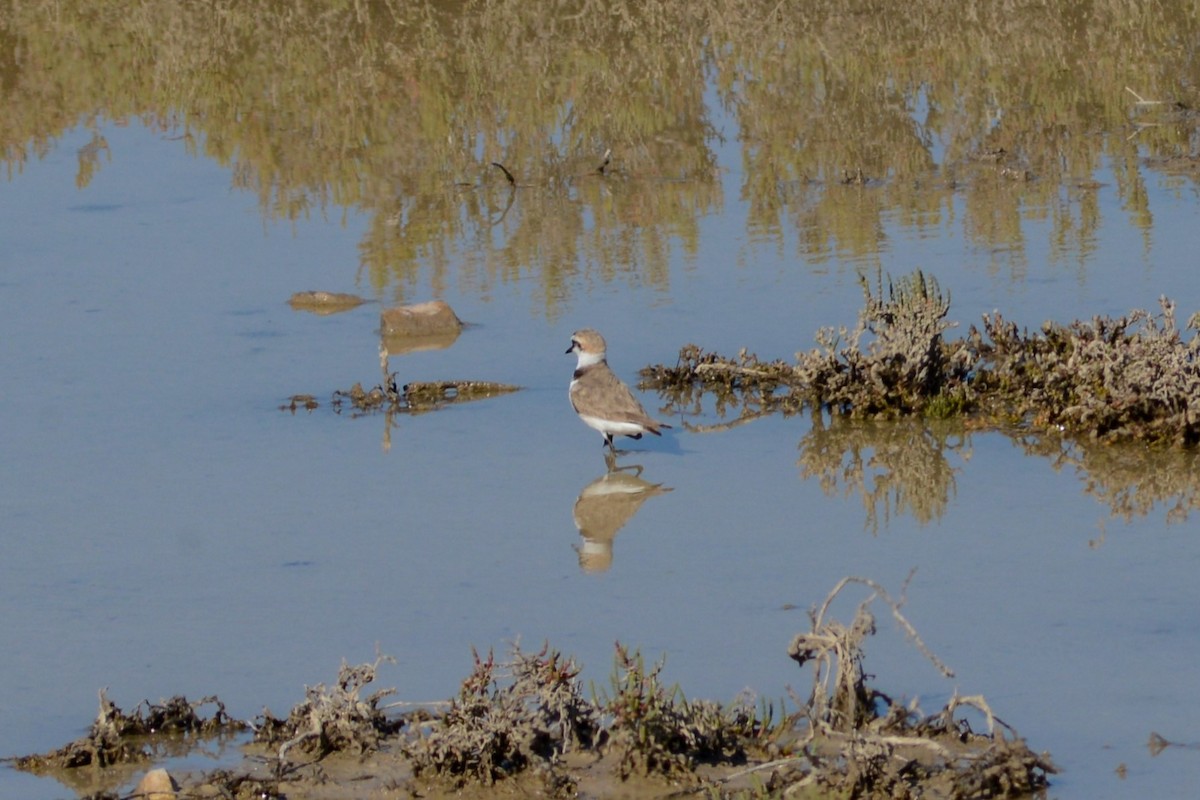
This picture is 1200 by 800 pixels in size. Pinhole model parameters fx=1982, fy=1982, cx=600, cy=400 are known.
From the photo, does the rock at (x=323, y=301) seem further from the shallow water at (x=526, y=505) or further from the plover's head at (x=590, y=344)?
the plover's head at (x=590, y=344)

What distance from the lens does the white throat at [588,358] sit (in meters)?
10.0

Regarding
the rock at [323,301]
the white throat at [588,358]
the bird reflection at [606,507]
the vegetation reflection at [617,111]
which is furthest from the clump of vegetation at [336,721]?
the rock at [323,301]

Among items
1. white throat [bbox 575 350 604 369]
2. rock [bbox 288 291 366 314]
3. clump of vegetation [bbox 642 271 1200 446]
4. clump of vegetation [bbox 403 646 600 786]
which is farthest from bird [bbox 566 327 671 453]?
clump of vegetation [bbox 403 646 600 786]

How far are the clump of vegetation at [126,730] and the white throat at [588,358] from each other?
367 centimetres

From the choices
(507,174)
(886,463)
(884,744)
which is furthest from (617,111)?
(884,744)

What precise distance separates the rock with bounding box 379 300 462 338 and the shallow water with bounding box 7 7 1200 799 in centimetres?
12

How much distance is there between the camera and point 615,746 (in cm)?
615

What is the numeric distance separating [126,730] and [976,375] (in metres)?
5.08

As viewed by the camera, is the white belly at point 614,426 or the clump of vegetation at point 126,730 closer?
the clump of vegetation at point 126,730

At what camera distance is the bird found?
9.40 metres

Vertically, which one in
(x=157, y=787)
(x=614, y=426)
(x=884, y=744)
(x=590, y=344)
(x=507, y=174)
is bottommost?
(x=157, y=787)

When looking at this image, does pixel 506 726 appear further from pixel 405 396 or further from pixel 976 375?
pixel 976 375

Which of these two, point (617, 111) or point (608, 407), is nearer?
point (608, 407)

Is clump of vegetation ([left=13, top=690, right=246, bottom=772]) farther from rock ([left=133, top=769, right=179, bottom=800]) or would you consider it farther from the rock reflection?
the rock reflection
